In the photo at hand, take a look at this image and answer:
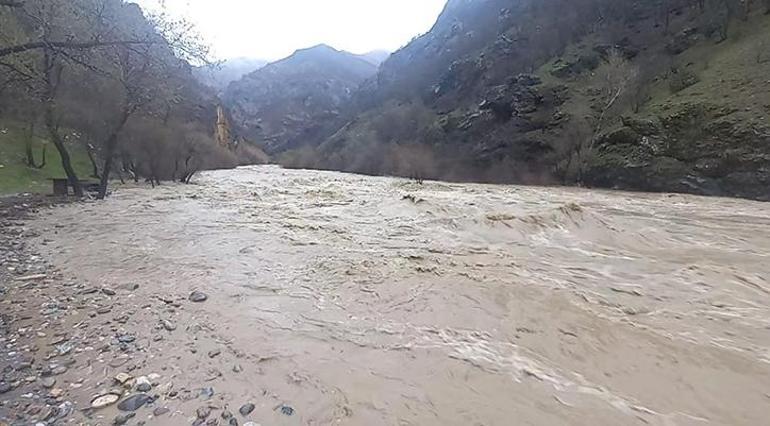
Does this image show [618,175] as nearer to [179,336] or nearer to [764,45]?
[764,45]

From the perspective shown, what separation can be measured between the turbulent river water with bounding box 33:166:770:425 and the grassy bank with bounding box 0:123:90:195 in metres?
11.0

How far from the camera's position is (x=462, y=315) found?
666 centimetres

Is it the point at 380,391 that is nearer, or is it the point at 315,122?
the point at 380,391

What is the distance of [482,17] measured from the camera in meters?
96.2

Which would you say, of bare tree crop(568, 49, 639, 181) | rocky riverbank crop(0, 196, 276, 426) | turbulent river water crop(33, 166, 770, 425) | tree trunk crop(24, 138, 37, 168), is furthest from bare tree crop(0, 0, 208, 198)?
bare tree crop(568, 49, 639, 181)

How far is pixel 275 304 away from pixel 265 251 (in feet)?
12.7

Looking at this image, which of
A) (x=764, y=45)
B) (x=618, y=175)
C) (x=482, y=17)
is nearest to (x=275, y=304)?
(x=618, y=175)

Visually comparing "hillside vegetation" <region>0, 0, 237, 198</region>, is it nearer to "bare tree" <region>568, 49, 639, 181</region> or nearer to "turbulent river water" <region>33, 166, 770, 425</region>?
"turbulent river water" <region>33, 166, 770, 425</region>

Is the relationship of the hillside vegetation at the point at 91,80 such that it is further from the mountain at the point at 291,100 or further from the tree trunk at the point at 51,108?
the mountain at the point at 291,100

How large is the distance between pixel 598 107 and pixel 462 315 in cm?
3885

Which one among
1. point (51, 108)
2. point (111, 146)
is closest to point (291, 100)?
point (111, 146)

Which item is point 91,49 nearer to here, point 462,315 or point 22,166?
point 462,315

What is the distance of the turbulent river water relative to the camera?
14.5 feet

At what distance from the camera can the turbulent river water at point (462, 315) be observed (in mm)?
4422
